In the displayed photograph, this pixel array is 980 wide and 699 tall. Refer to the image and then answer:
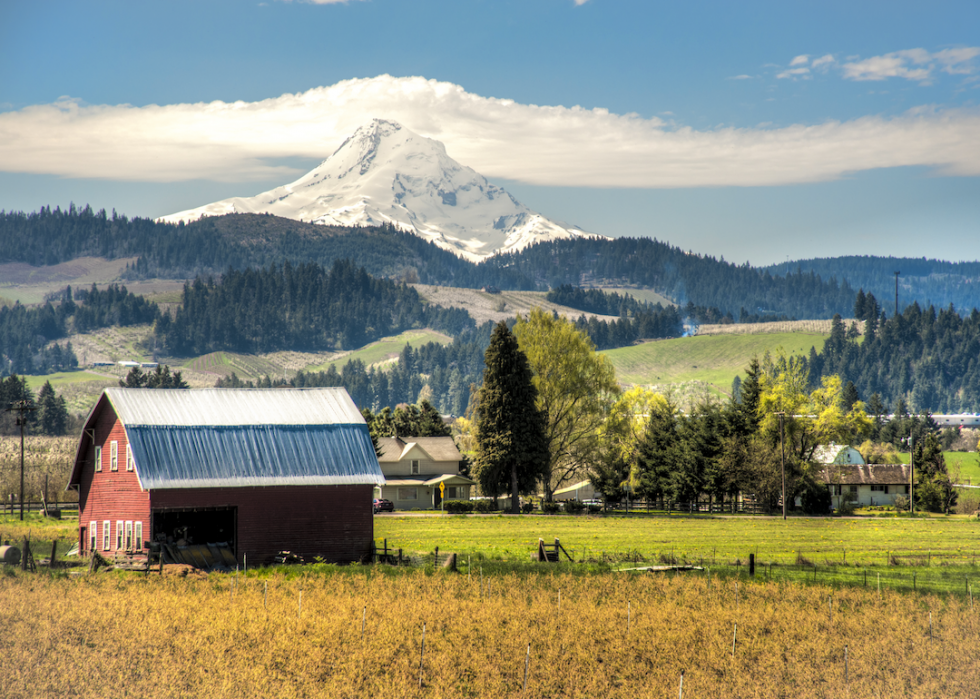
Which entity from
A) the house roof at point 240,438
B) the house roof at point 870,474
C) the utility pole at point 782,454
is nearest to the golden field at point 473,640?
the house roof at point 240,438

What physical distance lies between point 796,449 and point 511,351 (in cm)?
3021

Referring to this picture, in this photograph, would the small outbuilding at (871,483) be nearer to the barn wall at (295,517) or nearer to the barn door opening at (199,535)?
the barn wall at (295,517)

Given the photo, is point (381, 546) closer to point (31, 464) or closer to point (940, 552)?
point (940, 552)

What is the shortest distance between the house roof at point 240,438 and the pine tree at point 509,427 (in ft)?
99.7

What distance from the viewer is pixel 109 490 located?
44406 mm

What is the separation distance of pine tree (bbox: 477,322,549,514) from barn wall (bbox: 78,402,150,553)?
35313 millimetres

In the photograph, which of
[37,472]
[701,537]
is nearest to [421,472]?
[37,472]

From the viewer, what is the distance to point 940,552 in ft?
158

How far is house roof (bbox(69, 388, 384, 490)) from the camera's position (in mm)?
41438

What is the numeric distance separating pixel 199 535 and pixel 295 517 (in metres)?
6.34

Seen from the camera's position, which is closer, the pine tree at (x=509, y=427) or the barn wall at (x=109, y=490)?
the barn wall at (x=109, y=490)

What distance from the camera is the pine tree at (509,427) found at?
77.0m

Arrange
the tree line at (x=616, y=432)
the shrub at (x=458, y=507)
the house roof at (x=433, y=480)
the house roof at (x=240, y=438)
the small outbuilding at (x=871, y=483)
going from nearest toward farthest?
the house roof at (x=240, y=438), the tree line at (x=616, y=432), the shrub at (x=458, y=507), the house roof at (x=433, y=480), the small outbuilding at (x=871, y=483)

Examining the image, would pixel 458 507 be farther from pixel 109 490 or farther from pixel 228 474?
pixel 228 474
